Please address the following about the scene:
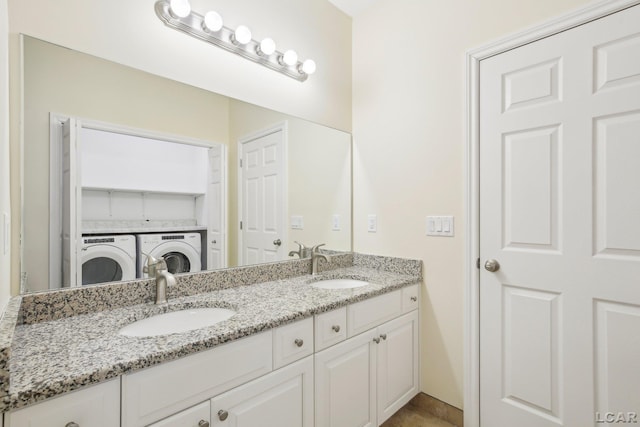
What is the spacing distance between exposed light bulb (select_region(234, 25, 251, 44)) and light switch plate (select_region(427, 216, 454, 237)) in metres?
1.40

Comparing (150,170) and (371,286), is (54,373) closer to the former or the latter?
(150,170)

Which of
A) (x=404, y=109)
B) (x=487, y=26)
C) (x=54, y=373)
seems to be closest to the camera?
(x=54, y=373)

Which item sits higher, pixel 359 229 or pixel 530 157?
pixel 530 157

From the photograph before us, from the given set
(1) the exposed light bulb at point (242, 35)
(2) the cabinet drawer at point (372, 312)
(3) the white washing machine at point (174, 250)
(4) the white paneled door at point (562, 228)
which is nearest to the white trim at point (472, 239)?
(4) the white paneled door at point (562, 228)

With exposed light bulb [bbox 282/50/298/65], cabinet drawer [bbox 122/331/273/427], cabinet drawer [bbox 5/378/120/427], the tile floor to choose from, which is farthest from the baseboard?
exposed light bulb [bbox 282/50/298/65]

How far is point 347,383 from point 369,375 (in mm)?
171

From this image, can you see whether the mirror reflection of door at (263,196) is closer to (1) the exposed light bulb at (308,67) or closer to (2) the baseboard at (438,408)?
(1) the exposed light bulb at (308,67)

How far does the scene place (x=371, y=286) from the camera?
5.36ft

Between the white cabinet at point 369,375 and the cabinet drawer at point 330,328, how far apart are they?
0.10ft

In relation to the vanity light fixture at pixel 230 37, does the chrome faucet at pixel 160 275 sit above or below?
below

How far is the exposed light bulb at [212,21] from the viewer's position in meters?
1.44

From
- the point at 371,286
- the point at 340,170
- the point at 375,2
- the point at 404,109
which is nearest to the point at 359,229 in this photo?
the point at 340,170

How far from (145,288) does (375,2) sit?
2224 millimetres

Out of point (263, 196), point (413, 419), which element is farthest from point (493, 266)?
point (263, 196)
